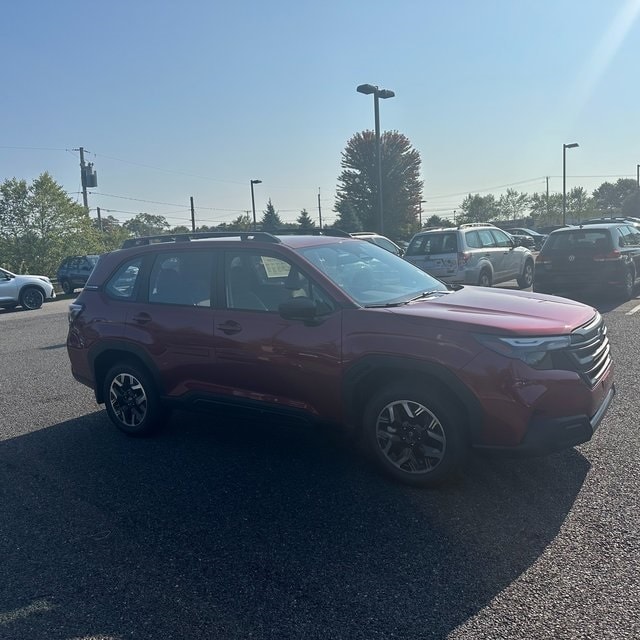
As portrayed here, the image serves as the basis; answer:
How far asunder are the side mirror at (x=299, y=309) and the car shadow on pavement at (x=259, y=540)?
1.18 m

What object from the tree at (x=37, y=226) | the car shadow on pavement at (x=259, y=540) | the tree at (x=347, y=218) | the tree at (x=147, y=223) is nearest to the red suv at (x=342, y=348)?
the car shadow on pavement at (x=259, y=540)

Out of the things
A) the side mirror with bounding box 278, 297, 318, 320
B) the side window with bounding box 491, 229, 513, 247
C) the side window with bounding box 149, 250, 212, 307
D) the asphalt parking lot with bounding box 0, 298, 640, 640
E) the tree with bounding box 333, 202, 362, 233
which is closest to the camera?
the asphalt parking lot with bounding box 0, 298, 640, 640

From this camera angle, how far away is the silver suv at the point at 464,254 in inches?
517

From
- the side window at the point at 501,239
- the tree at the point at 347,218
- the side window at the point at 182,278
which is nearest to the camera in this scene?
the side window at the point at 182,278

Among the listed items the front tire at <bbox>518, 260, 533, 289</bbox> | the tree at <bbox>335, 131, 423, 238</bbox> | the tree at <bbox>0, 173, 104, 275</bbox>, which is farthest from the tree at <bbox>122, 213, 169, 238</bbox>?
the front tire at <bbox>518, 260, 533, 289</bbox>

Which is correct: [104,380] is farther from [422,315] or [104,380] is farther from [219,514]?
[422,315]

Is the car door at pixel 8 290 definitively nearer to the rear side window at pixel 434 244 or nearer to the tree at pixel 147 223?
the rear side window at pixel 434 244

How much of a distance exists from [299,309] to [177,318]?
134 centimetres

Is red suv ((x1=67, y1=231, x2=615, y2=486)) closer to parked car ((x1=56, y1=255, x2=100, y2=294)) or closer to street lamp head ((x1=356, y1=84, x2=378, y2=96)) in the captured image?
street lamp head ((x1=356, y1=84, x2=378, y2=96))

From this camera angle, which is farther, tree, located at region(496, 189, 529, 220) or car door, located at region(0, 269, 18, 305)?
tree, located at region(496, 189, 529, 220)

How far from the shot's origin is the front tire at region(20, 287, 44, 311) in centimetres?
1920

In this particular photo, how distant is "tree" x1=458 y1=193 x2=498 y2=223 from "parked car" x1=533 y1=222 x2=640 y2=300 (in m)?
71.1

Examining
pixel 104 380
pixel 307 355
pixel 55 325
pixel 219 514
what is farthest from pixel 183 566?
pixel 55 325

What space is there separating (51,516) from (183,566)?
123 centimetres
